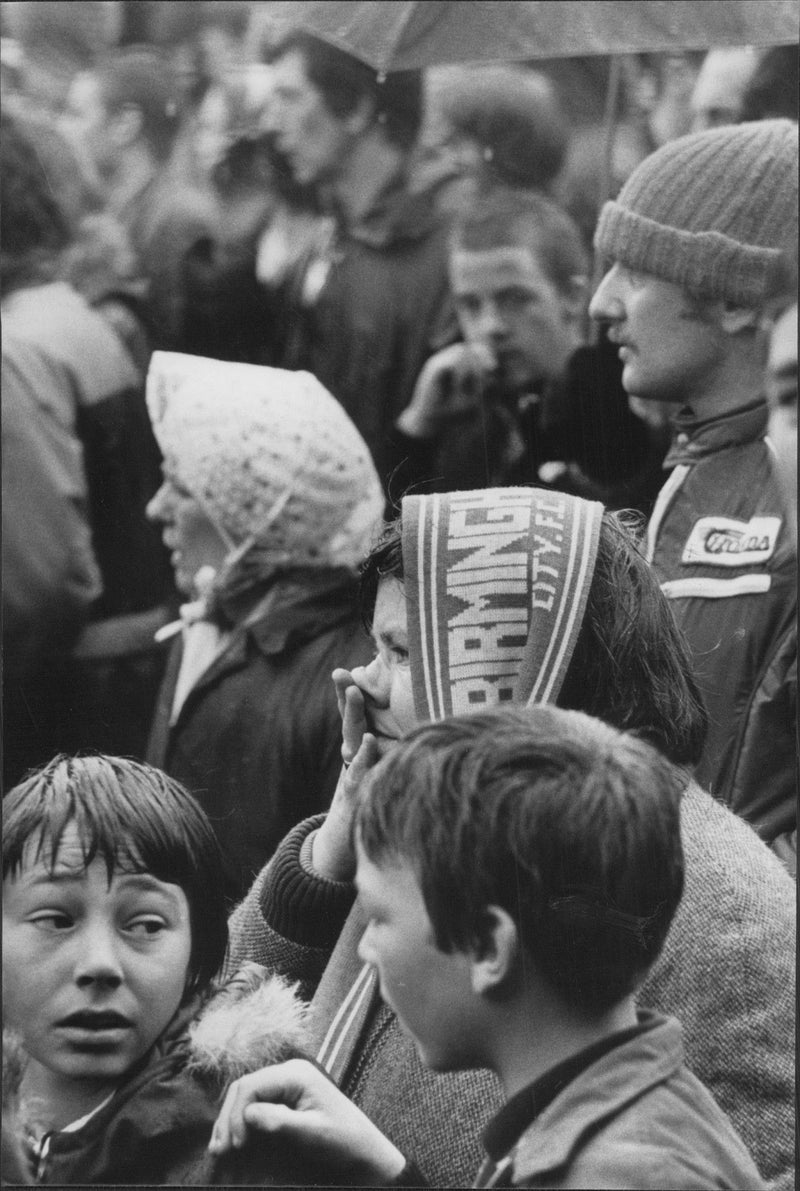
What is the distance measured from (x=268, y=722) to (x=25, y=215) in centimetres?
82

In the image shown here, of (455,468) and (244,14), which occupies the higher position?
(244,14)

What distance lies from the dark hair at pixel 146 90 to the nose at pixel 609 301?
2.27 ft

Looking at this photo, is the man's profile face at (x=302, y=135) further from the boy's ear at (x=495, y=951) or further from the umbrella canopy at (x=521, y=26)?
the boy's ear at (x=495, y=951)

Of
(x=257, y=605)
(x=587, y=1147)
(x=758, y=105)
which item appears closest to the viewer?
(x=587, y=1147)

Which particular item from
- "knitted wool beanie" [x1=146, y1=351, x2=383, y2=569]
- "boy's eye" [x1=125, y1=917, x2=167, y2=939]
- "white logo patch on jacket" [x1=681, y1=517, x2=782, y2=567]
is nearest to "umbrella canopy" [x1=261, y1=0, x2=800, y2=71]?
"knitted wool beanie" [x1=146, y1=351, x2=383, y2=569]

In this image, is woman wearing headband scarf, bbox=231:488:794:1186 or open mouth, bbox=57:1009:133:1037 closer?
woman wearing headband scarf, bbox=231:488:794:1186

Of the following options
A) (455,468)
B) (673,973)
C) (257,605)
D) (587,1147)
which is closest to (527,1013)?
(587,1147)

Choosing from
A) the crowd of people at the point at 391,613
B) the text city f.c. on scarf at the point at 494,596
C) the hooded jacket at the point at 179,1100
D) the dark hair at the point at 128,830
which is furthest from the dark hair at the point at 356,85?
the hooded jacket at the point at 179,1100

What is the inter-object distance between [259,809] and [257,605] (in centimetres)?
48

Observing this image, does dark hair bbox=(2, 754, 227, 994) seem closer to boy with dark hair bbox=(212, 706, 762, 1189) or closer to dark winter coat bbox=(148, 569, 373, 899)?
dark winter coat bbox=(148, 569, 373, 899)

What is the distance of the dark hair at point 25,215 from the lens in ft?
8.91

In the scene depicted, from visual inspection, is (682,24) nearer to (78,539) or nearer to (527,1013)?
(78,539)

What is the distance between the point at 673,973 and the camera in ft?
7.20

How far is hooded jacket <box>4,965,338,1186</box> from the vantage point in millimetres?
2352
